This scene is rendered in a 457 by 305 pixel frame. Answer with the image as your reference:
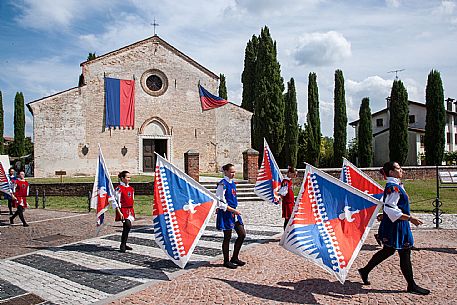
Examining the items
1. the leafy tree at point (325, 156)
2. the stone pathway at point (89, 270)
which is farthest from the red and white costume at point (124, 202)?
the leafy tree at point (325, 156)

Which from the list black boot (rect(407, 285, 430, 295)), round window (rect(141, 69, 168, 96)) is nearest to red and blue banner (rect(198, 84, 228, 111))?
round window (rect(141, 69, 168, 96))

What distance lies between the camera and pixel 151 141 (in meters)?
29.1

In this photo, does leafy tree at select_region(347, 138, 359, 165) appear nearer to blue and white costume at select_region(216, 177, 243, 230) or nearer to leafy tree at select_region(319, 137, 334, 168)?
leafy tree at select_region(319, 137, 334, 168)

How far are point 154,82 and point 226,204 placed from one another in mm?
24114

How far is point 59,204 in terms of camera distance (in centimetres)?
1836

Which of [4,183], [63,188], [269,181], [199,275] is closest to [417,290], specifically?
[199,275]

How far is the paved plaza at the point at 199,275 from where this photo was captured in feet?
18.1

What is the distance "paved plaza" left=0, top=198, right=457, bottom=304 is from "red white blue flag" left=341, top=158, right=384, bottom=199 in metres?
1.24

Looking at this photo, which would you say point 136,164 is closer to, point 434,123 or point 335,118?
point 335,118

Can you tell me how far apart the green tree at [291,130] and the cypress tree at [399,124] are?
30.1 ft

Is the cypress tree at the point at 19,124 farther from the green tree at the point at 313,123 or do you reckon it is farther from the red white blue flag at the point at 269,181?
the red white blue flag at the point at 269,181

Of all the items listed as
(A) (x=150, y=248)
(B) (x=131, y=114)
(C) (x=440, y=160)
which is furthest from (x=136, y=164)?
(C) (x=440, y=160)

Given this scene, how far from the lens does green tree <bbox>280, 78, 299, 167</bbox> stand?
37.5 m

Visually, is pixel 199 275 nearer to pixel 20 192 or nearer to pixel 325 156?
pixel 20 192
